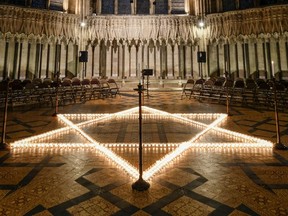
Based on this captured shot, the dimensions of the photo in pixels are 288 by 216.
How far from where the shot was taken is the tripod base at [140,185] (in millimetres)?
2327

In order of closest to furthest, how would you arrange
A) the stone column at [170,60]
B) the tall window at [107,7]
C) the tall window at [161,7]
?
1. the stone column at [170,60]
2. the tall window at [161,7]
3. the tall window at [107,7]

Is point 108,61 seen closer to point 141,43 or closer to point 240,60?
point 141,43

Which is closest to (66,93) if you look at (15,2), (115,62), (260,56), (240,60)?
(115,62)

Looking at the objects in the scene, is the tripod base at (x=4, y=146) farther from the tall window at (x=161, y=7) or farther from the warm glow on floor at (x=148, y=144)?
the tall window at (x=161, y=7)

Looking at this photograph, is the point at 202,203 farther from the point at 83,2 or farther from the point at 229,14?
the point at 83,2

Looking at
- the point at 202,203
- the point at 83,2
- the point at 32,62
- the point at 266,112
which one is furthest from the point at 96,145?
the point at 83,2

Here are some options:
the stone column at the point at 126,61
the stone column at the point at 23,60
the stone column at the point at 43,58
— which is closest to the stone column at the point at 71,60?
the stone column at the point at 43,58

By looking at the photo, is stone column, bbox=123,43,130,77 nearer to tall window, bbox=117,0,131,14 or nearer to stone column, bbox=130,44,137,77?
stone column, bbox=130,44,137,77

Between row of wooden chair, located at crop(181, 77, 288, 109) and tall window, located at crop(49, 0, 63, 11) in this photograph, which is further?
tall window, located at crop(49, 0, 63, 11)

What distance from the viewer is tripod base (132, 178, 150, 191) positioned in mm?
2327

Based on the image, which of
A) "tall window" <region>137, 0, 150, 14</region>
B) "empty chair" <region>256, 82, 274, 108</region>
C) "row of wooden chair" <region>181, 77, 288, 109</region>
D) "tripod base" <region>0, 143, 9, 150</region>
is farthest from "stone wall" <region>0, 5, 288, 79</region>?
"tripod base" <region>0, 143, 9, 150</region>

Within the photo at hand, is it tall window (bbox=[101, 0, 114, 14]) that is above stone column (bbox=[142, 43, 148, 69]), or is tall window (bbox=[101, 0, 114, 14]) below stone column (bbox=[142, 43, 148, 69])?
above

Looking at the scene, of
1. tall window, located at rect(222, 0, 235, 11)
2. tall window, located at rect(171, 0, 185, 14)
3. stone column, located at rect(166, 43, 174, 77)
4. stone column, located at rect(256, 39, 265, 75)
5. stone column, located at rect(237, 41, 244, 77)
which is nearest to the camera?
stone column, located at rect(256, 39, 265, 75)

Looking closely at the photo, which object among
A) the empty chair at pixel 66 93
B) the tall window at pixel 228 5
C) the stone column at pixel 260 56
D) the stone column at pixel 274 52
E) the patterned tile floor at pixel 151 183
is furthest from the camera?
the tall window at pixel 228 5
